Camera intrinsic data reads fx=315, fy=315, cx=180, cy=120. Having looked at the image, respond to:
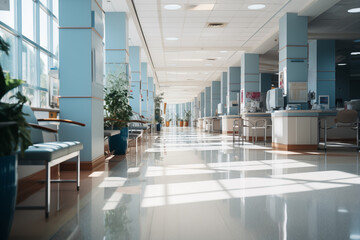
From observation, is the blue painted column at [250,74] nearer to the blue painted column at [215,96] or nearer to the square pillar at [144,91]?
the square pillar at [144,91]

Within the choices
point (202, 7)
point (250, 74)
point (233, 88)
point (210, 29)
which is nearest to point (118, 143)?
point (202, 7)

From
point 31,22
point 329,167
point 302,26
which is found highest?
point 302,26

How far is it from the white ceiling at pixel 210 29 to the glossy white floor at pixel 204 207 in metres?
4.73

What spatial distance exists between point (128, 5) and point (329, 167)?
5606 millimetres

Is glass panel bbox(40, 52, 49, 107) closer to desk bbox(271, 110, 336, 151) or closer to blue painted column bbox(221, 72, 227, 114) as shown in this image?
desk bbox(271, 110, 336, 151)

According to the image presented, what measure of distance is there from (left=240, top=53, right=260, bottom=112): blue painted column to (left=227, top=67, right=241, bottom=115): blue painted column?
264cm

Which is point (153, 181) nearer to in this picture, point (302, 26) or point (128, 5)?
point (128, 5)

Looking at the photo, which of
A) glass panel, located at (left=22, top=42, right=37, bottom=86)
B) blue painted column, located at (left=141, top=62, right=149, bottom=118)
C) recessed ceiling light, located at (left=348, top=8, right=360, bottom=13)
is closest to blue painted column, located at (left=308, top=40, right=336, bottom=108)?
recessed ceiling light, located at (left=348, top=8, right=360, bottom=13)

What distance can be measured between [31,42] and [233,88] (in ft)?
37.1

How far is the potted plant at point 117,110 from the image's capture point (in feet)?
21.0

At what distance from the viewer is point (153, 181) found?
388 cm

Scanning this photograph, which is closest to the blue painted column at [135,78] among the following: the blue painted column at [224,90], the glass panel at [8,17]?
the glass panel at [8,17]

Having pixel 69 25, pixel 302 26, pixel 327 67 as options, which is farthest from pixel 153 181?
pixel 327 67

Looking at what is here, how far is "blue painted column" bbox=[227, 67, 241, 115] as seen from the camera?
51.7ft
